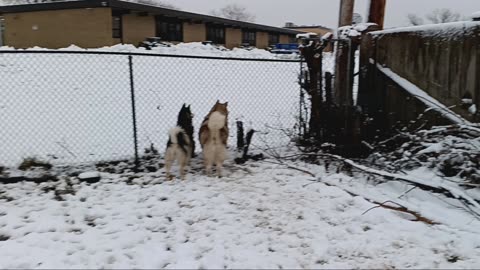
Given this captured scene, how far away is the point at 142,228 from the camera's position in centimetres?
389

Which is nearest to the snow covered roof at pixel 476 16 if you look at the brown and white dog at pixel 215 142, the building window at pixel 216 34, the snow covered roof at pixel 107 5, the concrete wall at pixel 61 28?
the brown and white dog at pixel 215 142

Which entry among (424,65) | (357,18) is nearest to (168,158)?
(424,65)

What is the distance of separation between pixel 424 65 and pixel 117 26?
826 inches

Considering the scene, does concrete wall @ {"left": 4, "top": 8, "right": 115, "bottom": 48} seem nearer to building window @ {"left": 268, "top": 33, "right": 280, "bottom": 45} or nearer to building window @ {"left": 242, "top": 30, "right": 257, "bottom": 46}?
building window @ {"left": 242, "top": 30, "right": 257, "bottom": 46}

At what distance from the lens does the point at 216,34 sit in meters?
32.2

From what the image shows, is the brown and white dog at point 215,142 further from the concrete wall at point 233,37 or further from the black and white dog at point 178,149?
the concrete wall at point 233,37

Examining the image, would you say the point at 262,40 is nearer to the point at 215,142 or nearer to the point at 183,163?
the point at 215,142

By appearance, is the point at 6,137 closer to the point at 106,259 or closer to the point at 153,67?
the point at 106,259

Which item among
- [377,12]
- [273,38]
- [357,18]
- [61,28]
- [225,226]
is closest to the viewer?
[225,226]

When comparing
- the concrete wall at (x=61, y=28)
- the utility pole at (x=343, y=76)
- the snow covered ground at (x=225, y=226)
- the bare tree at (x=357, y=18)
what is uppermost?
the concrete wall at (x=61, y=28)

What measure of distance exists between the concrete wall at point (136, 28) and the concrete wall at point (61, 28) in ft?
4.42

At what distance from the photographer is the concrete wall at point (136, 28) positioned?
2412 centimetres

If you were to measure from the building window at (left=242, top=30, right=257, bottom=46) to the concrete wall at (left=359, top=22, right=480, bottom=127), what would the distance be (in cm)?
2947

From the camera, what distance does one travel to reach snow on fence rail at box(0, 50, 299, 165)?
22.6ft
